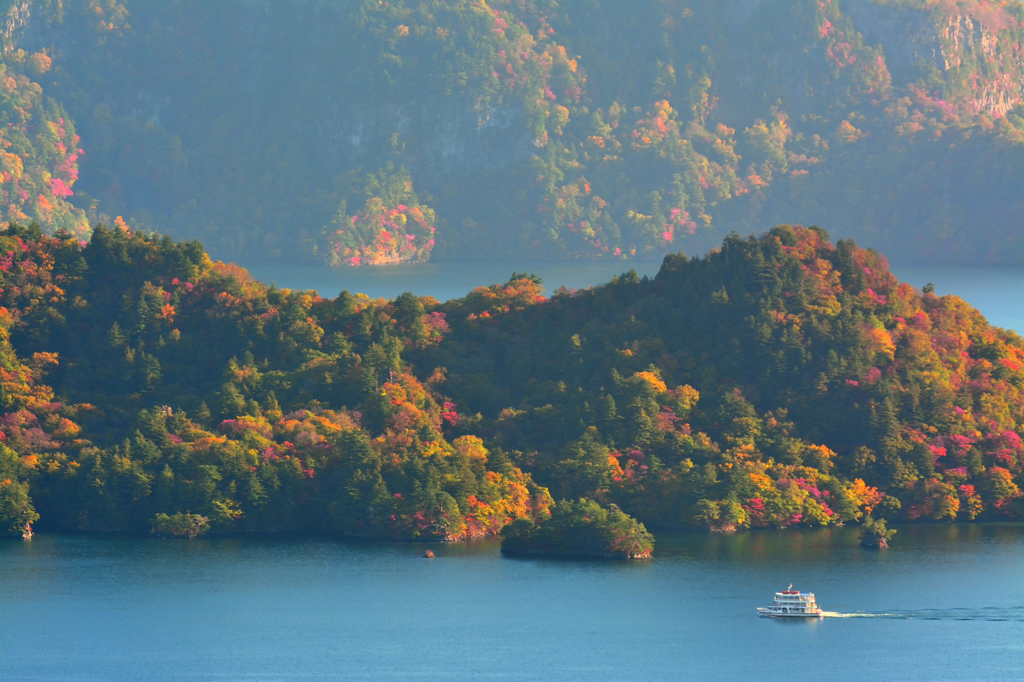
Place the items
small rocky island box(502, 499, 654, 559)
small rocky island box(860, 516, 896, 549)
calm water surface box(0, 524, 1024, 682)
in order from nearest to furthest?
calm water surface box(0, 524, 1024, 682)
small rocky island box(502, 499, 654, 559)
small rocky island box(860, 516, 896, 549)

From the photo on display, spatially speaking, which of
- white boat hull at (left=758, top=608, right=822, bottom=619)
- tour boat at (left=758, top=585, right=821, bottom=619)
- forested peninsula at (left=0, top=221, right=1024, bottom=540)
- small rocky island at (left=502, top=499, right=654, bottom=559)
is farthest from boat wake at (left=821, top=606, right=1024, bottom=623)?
forested peninsula at (left=0, top=221, right=1024, bottom=540)

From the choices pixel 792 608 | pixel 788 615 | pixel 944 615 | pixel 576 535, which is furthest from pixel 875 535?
A: pixel 576 535

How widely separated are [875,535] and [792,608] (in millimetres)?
13369

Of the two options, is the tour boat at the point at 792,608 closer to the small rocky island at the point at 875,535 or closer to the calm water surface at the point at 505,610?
the calm water surface at the point at 505,610

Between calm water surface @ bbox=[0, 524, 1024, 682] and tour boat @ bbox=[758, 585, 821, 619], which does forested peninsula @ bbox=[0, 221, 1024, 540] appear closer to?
calm water surface @ bbox=[0, 524, 1024, 682]

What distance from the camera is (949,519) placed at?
97.6 metres

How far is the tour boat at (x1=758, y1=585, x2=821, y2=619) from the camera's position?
7994 cm

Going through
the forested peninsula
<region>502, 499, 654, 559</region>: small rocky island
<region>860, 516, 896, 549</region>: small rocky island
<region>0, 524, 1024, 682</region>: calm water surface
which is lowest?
<region>0, 524, 1024, 682</region>: calm water surface

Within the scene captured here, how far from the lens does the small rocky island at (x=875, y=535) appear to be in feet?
300

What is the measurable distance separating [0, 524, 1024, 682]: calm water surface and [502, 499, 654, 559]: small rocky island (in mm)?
1385

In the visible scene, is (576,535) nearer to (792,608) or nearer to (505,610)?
→ (505,610)

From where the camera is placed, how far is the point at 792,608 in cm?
8000

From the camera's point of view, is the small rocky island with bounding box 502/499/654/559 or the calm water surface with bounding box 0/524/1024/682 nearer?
the calm water surface with bounding box 0/524/1024/682

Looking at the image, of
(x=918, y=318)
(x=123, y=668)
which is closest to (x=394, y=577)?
(x=123, y=668)
